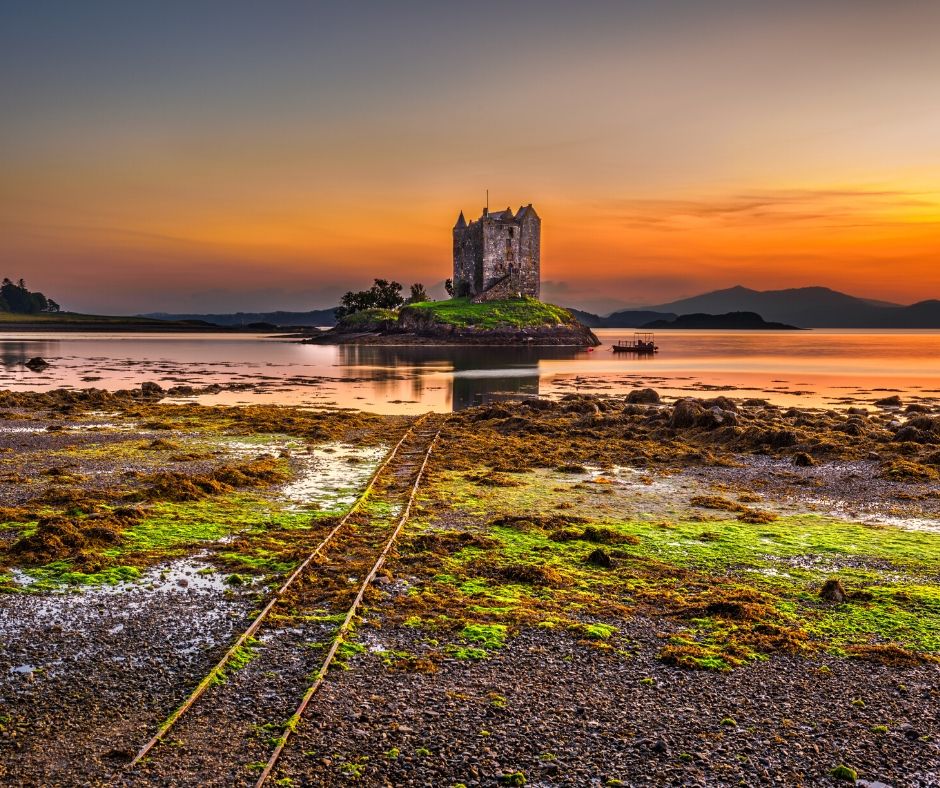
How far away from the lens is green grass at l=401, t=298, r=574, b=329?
135625 millimetres

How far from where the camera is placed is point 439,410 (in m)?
40.4

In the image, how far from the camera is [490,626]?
10.3 metres

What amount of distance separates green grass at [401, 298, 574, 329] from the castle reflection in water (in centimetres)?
3105

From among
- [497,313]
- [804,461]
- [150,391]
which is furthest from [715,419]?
[497,313]

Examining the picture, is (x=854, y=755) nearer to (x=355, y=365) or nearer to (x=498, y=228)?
(x=355, y=365)

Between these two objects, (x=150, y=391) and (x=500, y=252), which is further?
(x=500, y=252)

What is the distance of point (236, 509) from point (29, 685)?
28.0ft

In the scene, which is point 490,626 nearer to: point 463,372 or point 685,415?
point 685,415

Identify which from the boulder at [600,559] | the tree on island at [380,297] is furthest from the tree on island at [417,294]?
the boulder at [600,559]

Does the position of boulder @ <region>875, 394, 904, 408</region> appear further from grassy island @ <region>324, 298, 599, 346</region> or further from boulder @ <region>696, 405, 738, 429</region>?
grassy island @ <region>324, 298, 599, 346</region>

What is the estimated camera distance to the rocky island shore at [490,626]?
7.18m

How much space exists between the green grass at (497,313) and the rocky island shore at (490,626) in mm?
114543

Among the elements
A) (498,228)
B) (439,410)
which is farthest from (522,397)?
(498,228)

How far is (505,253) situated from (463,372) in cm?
8560
